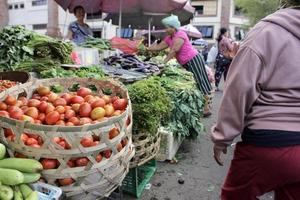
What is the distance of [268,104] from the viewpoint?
214 cm

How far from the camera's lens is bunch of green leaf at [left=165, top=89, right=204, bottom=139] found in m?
4.87

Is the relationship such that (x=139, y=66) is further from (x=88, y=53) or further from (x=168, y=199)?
(x=168, y=199)

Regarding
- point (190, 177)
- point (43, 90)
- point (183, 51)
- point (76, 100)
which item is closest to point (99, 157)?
point (76, 100)

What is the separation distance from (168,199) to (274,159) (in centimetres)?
191

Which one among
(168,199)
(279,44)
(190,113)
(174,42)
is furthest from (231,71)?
(174,42)

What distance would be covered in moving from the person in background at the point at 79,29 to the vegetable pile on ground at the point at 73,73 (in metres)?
3.07

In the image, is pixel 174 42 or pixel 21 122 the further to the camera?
pixel 174 42

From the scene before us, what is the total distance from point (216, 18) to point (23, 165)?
41.4 m

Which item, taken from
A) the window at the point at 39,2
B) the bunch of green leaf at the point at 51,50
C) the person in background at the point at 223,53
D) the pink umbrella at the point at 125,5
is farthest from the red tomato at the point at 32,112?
the window at the point at 39,2

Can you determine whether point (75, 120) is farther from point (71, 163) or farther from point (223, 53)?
point (223, 53)

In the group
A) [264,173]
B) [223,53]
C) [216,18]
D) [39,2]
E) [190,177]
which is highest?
[39,2]

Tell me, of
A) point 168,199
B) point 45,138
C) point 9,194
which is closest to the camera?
point 9,194

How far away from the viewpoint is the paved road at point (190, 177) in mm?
3932

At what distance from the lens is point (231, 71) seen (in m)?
2.19
